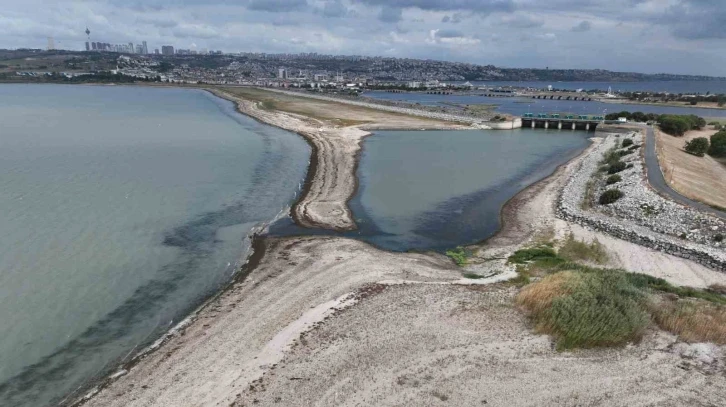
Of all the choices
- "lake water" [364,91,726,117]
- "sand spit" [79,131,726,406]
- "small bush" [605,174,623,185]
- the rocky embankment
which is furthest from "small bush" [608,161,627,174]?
"lake water" [364,91,726,117]

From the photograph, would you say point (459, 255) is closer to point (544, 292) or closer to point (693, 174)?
point (544, 292)

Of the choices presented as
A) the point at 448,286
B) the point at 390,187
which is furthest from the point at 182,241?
the point at 390,187

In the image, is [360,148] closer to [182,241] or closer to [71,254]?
[182,241]

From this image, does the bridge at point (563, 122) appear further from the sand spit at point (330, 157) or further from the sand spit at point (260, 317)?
the sand spit at point (260, 317)

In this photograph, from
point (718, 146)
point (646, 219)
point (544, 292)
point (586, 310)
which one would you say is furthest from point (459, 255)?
point (718, 146)

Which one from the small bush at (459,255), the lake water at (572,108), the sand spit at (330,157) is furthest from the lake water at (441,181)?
the lake water at (572,108)
